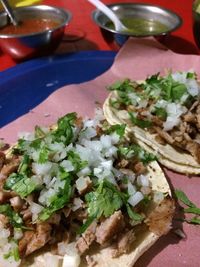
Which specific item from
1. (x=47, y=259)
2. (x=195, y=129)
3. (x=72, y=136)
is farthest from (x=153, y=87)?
(x=47, y=259)

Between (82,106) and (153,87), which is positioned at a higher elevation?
(153,87)

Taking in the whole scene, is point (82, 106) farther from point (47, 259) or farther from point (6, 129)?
point (47, 259)

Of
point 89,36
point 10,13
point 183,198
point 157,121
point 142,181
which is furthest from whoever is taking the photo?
point 89,36

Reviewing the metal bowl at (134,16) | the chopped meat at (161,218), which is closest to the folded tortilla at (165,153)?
the chopped meat at (161,218)

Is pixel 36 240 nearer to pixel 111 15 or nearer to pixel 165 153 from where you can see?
pixel 165 153

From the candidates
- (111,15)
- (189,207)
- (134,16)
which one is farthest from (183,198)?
(134,16)

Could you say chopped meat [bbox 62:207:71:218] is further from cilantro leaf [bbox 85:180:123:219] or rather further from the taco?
cilantro leaf [bbox 85:180:123:219]

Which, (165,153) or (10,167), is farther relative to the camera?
(165,153)
